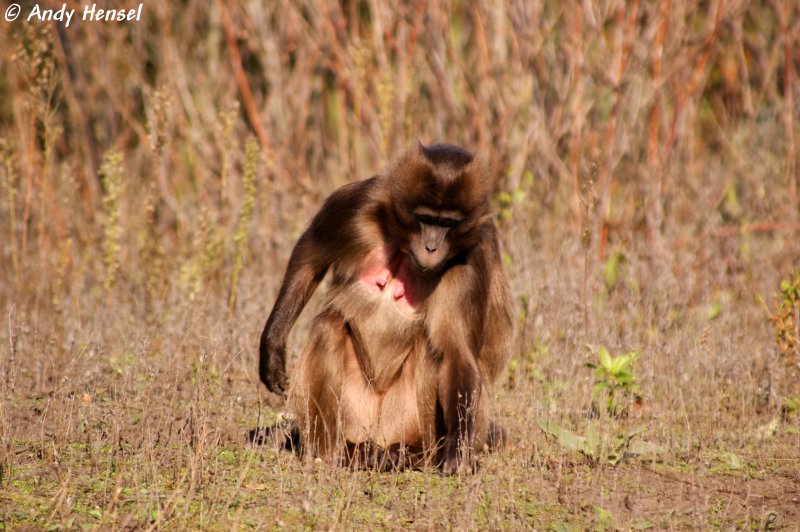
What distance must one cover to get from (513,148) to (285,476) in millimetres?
5423

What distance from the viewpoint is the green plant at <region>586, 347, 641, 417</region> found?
6.21 meters

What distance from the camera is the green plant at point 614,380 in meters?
6.21

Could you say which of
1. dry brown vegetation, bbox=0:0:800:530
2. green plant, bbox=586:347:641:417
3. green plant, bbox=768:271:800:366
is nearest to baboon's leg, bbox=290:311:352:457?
dry brown vegetation, bbox=0:0:800:530

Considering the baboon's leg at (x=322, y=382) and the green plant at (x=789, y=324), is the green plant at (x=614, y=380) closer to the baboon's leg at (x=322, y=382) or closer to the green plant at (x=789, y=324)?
the green plant at (x=789, y=324)

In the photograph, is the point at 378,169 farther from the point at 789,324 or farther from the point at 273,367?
the point at 789,324

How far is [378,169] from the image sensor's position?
8562 millimetres

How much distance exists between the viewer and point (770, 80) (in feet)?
37.2

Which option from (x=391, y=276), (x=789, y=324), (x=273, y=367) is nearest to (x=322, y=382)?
(x=273, y=367)

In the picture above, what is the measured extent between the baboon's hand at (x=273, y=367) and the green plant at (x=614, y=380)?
6.14ft

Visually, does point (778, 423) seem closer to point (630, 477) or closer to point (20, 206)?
point (630, 477)

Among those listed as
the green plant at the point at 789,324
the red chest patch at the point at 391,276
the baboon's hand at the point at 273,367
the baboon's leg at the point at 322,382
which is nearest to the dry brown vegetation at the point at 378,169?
the green plant at the point at 789,324

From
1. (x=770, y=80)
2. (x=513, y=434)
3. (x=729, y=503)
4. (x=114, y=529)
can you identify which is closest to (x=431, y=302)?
(x=513, y=434)

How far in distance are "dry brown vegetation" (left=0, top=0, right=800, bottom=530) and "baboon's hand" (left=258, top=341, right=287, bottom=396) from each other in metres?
0.36

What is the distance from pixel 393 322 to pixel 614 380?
149cm
